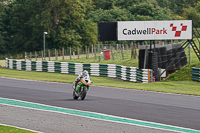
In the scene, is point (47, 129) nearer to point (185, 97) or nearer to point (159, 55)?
point (185, 97)

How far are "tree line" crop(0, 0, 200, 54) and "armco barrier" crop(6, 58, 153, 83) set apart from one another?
1124 inches

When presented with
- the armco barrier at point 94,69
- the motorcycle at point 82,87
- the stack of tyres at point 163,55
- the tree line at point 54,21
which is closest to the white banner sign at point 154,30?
the stack of tyres at point 163,55

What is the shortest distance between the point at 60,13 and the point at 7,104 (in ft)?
195

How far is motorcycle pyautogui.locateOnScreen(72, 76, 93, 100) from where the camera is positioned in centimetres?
1566

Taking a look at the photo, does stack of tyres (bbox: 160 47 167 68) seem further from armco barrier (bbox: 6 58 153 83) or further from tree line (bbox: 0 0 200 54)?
tree line (bbox: 0 0 200 54)

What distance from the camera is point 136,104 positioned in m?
15.6

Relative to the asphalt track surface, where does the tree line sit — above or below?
above

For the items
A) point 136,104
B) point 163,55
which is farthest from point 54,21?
point 136,104

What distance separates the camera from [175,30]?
29578 mm

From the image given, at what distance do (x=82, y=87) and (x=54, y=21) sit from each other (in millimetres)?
59236

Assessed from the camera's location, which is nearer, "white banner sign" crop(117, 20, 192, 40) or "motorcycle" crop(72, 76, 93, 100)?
"motorcycle" crop(72, 76, 93, 100)

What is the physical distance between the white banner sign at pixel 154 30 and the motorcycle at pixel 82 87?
13221 millimetres

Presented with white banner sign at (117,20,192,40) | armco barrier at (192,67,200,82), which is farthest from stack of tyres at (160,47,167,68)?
armco barrier at (192,67,200,82)

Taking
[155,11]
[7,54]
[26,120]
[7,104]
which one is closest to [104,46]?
[7,104]
